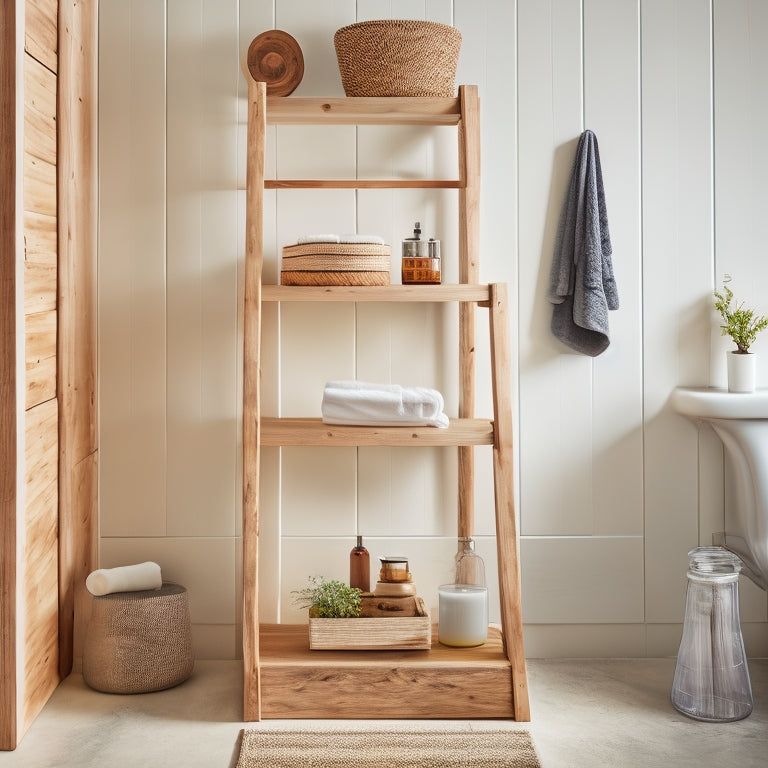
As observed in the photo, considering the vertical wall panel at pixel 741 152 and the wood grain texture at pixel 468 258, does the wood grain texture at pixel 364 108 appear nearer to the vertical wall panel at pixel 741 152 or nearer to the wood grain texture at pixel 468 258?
the wood grain texture at pixel 468 258

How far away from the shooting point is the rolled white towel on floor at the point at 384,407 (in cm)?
187

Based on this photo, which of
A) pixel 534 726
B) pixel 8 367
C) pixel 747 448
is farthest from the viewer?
pixel 747 448

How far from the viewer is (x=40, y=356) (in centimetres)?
187

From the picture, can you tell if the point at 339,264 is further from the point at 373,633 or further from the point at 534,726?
the point at 534,726

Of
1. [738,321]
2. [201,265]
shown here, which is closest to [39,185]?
[201,265]

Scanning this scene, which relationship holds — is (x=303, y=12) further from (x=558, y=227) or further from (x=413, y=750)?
(x=413, y=750)

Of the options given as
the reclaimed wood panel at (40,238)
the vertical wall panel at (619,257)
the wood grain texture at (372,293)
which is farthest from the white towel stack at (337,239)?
the vertical wall panel at (619,257)

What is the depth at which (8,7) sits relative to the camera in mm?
1691

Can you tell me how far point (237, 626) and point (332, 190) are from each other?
1077 millimetres

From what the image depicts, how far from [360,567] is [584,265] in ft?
2.82

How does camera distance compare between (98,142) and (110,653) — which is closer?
(110,653)

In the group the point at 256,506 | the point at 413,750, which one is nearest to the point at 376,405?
the point at 256,506

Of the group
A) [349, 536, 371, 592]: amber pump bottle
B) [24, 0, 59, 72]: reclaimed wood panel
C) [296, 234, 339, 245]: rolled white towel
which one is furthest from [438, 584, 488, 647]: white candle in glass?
[24, 0, 59, 72]: reclaimed wood panel

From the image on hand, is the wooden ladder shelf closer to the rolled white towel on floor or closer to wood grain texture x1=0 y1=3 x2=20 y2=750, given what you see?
the rolled white towel on floor
